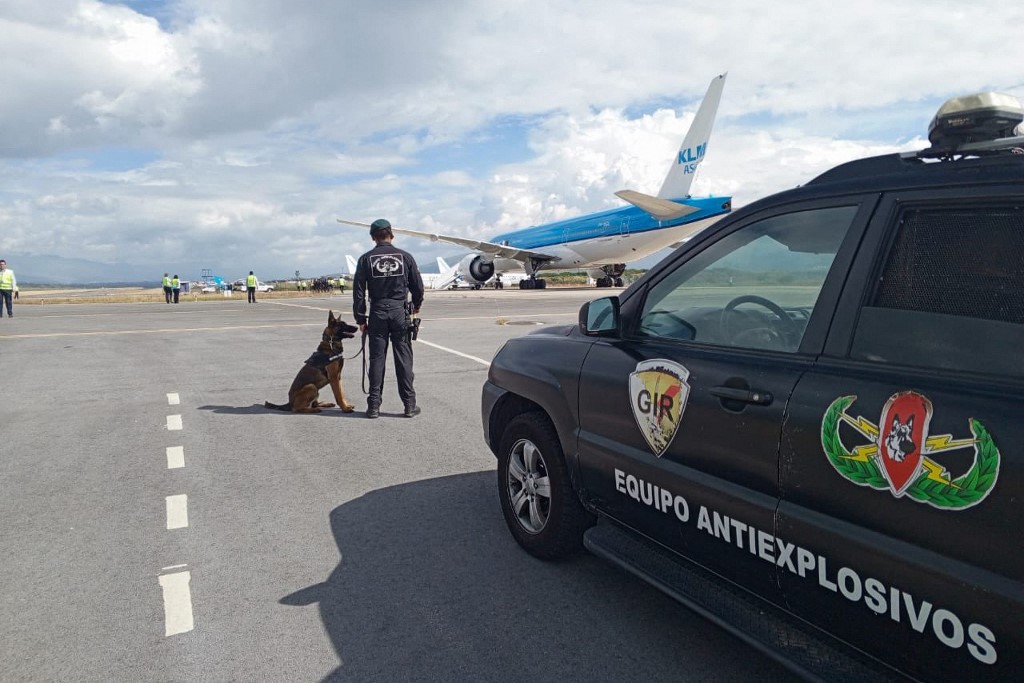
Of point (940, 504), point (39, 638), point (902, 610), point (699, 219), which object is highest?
point (699, 219)

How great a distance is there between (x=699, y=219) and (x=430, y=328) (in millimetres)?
16259

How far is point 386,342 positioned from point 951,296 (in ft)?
18.5

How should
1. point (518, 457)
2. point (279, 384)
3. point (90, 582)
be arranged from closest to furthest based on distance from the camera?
point (90, 582) → point (518, 457) → point (279, 384)

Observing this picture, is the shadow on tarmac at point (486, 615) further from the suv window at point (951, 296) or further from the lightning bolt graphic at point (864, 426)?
the suv window at point (951, 296)

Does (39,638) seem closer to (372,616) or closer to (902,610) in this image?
(372,616)

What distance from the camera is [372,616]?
295 centimetres

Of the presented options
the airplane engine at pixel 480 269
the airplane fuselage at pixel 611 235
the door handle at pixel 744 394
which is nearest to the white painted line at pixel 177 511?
the door handle at pixel 744 394

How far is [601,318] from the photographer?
10.0 ft

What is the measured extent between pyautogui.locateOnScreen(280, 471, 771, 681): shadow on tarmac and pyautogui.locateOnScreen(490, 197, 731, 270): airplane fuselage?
24886mm

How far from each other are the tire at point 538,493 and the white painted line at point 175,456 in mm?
2902

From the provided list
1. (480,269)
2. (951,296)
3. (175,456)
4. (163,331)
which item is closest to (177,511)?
(175,456)

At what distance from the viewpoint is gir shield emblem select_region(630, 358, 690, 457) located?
2.48 m

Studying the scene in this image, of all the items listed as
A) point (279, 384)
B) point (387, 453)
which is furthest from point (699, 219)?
point (387, 453)

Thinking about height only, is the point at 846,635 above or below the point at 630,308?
below
